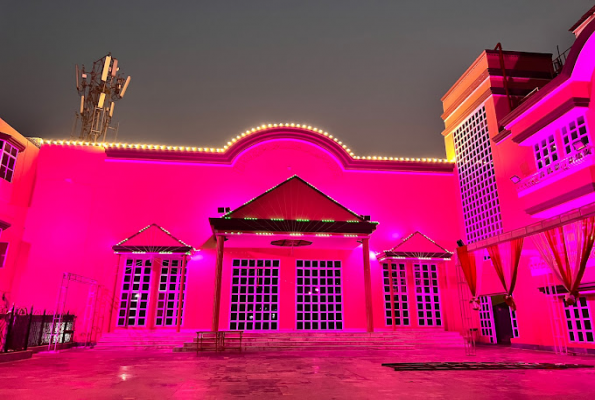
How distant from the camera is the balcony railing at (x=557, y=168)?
11.5 m

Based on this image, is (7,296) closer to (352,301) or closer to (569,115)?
(352,301)

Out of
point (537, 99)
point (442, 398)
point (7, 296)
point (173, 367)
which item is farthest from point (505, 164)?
point (7, 296)

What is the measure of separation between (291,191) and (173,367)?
868 cm

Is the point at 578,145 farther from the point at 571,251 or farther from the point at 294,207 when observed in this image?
the point at 294,207

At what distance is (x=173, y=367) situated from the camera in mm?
8594

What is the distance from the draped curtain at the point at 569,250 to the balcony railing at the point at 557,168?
248cm

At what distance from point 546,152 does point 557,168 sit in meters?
1.25

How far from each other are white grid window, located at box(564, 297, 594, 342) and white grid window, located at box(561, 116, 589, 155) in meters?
5.10

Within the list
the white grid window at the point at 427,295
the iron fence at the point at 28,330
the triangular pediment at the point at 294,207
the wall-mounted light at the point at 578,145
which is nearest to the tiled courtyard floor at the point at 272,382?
the iron fence at the point at 28,330

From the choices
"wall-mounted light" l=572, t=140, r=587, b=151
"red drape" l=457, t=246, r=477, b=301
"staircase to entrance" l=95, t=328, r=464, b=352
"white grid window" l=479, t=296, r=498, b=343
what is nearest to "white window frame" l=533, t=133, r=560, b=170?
"wall-mounted light" l=572, t=140, r=587, b=151

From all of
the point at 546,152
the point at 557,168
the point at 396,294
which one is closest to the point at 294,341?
the point at 396,294

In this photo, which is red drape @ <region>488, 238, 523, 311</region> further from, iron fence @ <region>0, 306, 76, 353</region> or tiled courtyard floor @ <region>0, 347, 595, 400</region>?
iron fence @ <region>0, 306, 76, 353</region>

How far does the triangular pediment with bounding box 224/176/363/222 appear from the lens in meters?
15.0

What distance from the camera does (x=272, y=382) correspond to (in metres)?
6.60
